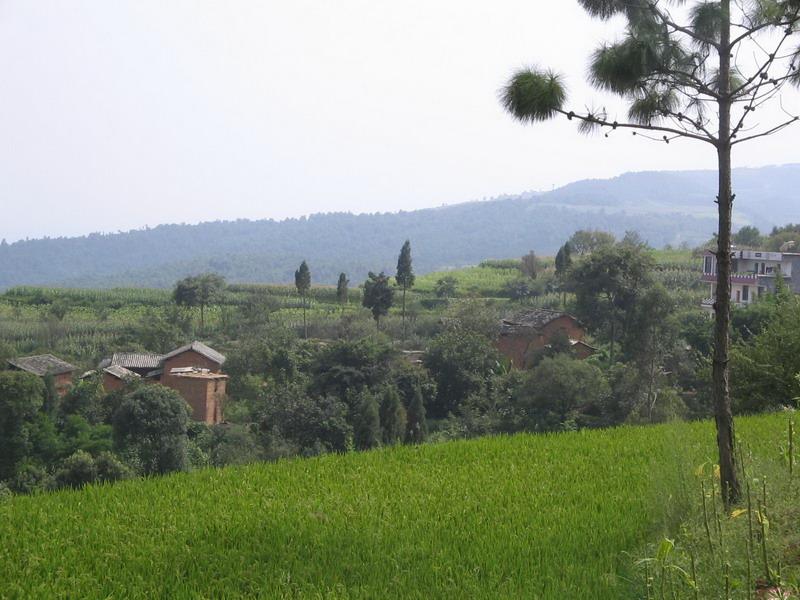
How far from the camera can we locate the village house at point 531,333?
4109 cm

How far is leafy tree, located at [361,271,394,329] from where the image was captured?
49.8 meters

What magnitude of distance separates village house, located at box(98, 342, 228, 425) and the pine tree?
7.35m

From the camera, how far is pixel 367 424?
2956 cm

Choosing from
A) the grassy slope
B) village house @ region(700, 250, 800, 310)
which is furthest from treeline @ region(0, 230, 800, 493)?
the grassy slope

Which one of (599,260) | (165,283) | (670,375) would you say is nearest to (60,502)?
(670,375)

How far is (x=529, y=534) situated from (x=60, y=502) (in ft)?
13.5

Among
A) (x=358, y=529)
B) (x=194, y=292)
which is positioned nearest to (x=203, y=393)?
(x=194, y=292)

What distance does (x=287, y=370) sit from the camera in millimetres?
36656

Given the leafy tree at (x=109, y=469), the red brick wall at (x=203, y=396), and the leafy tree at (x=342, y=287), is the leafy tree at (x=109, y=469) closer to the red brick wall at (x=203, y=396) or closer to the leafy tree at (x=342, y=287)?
the red brick wall at (x=203, y=396)

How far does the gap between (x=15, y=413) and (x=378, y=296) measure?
2596 cm

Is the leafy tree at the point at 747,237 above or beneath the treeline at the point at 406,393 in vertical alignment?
above

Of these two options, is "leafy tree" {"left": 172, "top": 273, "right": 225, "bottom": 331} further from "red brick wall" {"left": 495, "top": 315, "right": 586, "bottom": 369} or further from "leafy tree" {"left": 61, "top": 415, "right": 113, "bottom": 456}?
"leafy tree" {"left": 61, "top": 415, "right": 113, "bottom": 456}

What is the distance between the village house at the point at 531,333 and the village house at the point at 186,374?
12450mm

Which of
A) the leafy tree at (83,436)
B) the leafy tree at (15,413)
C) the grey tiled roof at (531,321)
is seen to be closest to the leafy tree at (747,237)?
the grey tiled roof at (531,321)
